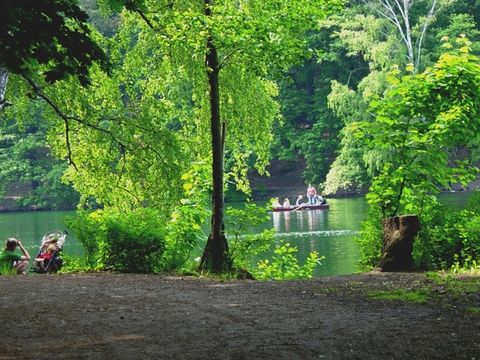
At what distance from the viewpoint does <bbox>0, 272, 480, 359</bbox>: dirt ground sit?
5.32 metres

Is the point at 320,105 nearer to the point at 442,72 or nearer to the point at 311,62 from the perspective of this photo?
the point at 311,62

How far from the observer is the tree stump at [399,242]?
10281 millimetres

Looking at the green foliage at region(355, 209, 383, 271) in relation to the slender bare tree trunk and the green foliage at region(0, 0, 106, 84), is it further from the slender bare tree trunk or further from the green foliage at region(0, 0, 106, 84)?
the slender bare tree trunk

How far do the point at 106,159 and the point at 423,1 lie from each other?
3872cm

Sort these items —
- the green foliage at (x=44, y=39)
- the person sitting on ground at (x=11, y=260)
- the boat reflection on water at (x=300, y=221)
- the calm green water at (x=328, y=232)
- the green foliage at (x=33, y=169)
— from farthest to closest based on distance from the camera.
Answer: the green foliage at (x=33, y=169)
the boat reflection on water at (x=300, y=221)
the calm green water at (x=328, y=232)
the person sitting on ground at (x=11, y=260)
the green foliage at (x=44, y=39)

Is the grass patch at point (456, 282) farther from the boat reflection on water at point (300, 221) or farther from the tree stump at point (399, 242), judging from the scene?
the boat reflection on water at point (300, 221)

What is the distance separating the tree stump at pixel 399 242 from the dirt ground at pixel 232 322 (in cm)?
98

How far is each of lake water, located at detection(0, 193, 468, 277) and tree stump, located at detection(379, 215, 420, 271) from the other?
374 cm

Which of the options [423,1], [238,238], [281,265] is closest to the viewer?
[238,238]

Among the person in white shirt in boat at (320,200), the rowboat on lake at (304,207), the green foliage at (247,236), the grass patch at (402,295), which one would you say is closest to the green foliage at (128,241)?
the green foliage at (247,236)

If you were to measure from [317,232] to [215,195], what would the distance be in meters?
19.2

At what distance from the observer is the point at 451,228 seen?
423 inches

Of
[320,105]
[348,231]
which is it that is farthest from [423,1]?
[348,231]

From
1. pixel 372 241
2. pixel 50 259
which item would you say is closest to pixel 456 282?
pixel 372 241
